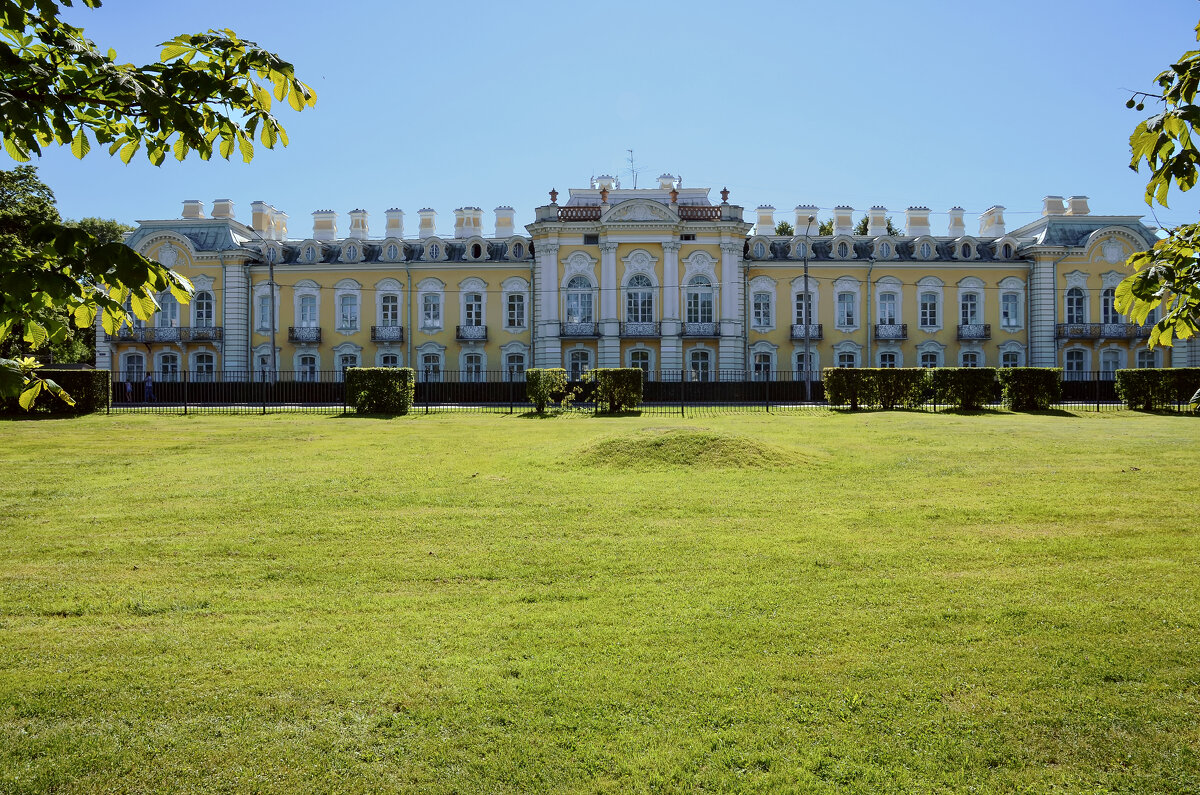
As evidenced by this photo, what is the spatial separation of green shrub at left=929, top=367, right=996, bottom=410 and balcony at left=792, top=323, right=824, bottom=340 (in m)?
14.9

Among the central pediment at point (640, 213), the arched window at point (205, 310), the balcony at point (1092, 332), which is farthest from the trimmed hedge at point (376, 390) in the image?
the balcony at point (1092, 332)

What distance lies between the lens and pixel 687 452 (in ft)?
38.4

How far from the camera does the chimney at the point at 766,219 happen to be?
4209 cm

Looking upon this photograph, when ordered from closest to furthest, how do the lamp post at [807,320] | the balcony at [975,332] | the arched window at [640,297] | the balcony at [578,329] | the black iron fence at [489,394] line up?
1. the black iron fence at [489,394]
2. the lamp post at [807,320]
3. the balcony at [578,329]
4. the arched window at [640,297]
5. the balcony at [975,332]

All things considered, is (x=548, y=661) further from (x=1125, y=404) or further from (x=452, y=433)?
(x=1125, y=404)

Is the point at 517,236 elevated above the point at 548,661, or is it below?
above

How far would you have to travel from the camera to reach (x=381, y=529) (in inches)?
299

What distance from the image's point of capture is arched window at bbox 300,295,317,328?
39.1 meters

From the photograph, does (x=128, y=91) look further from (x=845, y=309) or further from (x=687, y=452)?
(x=845, y=309)

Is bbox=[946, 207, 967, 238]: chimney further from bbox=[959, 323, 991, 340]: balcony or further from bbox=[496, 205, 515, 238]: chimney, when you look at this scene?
bbox=[496, 205, 515, 238]: chimney

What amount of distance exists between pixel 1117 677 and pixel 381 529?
19.6ft

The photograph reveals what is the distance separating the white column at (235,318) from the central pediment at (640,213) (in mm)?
18115

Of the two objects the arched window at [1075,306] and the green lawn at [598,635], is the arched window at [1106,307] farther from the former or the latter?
the green lawn at [598,635]

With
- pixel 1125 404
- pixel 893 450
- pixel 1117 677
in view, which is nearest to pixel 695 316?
pixel 1125 404
